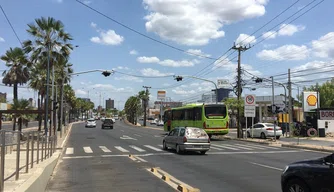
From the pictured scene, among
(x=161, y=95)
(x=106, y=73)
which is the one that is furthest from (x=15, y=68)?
(x=161, y=95)

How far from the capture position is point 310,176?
6.59 meters

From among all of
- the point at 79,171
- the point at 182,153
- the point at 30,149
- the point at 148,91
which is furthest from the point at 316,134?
the point at 148,91

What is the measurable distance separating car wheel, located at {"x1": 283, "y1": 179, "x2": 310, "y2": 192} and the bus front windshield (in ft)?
84.0

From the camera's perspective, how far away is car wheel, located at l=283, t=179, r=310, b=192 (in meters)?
6.79

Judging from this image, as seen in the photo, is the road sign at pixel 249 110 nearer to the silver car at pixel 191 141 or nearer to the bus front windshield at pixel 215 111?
the bus front windshield at pixel 215 111

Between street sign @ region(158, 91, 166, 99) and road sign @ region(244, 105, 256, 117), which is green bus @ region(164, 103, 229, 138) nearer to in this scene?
road sign @ region(244, 105, 256, 117)

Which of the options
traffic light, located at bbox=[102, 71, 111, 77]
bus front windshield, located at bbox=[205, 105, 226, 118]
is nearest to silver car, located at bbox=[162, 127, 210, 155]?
bus front windshield, located at bbox=[205, 105, 226, 118]

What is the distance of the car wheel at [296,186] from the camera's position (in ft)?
22.3

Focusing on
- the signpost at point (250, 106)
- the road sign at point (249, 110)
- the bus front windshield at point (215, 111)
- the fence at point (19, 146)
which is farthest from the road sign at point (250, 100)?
the fence at point (19, 146)

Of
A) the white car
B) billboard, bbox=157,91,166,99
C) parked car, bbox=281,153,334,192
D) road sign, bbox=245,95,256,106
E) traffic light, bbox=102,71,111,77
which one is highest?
billboard, bbox=157,91,166,99

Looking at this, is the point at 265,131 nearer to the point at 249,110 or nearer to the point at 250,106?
the point at 249,110

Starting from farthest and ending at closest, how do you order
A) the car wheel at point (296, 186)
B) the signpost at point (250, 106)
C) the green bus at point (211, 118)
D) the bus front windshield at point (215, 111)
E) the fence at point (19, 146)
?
the signpost at point (250, 106), the bus front windshield at point (215, 111), the green bus at point (211, 118), the car wheel at point (296, 186), the fence at point (19, 146)

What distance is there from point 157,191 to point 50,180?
13.0ft

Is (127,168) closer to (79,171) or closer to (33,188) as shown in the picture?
(79,171)
